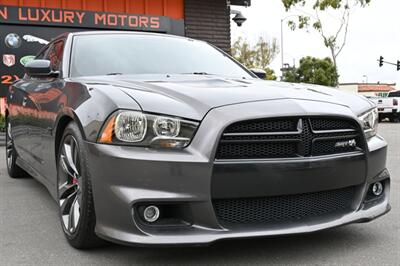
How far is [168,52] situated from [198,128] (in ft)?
6.04

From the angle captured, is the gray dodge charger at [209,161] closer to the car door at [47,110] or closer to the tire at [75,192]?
the tire at [75,192]

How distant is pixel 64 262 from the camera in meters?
3.12

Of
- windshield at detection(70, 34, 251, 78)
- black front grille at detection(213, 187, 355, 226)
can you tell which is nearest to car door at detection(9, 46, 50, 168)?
windshield at detection(70, 34, 251, 78)

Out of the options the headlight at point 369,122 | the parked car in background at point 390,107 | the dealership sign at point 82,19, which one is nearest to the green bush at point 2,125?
the dealership sign at point 82,19

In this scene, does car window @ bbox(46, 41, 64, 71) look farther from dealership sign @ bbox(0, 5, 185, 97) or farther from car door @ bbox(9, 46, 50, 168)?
dealership sign @ bbox(0, 5, 185, 97)

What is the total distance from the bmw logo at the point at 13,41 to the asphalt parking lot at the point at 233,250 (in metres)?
9.56

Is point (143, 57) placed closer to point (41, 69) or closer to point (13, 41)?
point (41, 69)

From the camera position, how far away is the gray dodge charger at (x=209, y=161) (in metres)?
2.78

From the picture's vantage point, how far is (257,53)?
48.3 meters

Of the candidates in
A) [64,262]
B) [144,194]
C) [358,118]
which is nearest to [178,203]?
[144,194]

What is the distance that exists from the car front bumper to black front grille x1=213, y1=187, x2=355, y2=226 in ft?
0.18

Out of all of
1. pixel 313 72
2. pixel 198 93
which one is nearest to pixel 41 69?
pixel 198 93

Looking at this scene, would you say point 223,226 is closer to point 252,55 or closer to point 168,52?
point 168,52

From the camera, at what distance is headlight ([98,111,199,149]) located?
2.83 metres
